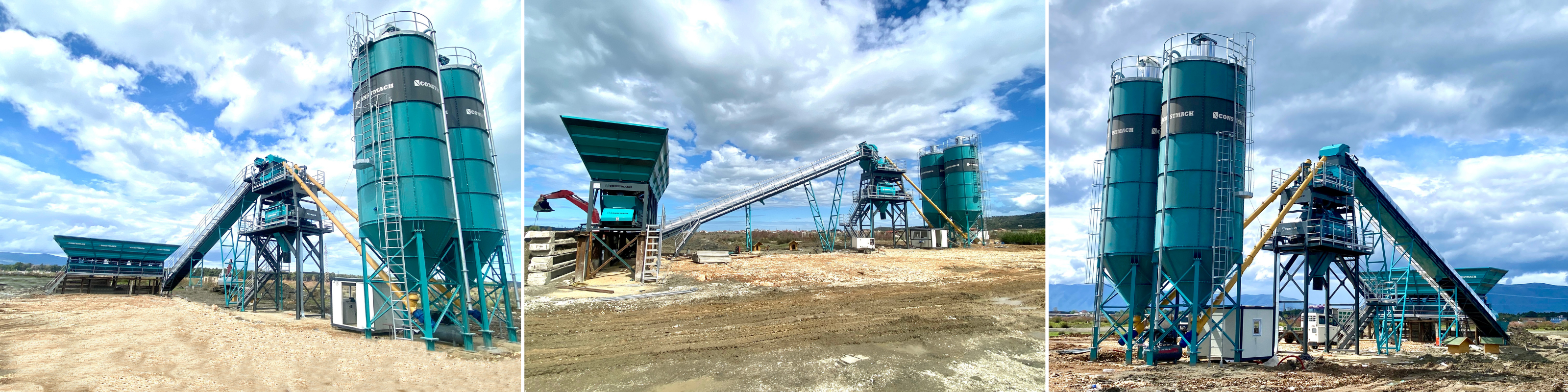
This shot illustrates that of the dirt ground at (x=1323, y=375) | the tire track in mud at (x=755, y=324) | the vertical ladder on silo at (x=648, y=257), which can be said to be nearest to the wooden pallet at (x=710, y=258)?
the vertical ladder on silo at (x=648, y=257)

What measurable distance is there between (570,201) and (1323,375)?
1858cm

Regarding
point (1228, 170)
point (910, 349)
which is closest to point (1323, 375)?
point (1228, 170)

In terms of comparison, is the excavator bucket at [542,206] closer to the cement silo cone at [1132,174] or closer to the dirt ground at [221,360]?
the dirt ground at [221,360]

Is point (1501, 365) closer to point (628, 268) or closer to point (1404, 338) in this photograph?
point (1404, 338)

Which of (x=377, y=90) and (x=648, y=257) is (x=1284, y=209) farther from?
(x=377, y=90)

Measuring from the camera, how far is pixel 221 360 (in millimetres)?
12617

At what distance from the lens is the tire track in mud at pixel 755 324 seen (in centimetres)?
797

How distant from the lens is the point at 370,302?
52.3ft

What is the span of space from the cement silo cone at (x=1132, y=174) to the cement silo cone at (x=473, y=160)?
13.5 metres

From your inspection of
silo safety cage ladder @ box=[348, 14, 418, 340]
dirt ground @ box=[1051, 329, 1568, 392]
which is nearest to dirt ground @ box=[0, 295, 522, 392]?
silo safety cage ladder @ box=[348, 14, 418, 340]

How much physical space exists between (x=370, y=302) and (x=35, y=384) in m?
5.95

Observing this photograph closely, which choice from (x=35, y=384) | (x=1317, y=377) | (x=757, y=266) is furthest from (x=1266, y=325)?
(x=35, y=384)

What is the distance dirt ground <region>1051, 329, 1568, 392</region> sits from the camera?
1151 centimetres

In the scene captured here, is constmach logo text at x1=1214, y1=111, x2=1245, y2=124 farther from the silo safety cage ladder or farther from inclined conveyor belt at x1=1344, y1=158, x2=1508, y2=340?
the silo safety cage ladder
